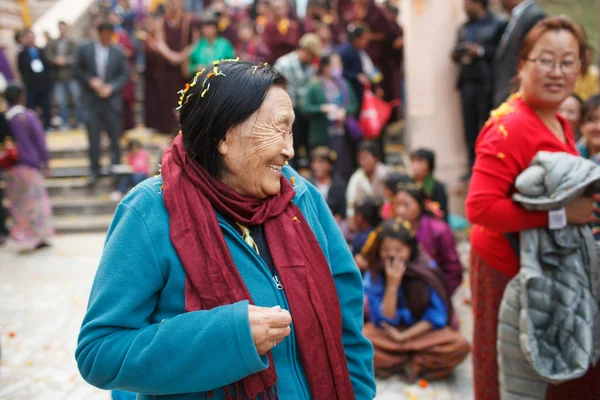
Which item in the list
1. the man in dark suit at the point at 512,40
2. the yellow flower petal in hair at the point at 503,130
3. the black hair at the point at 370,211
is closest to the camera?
the yellow flower petal in hair at the point at 503,130

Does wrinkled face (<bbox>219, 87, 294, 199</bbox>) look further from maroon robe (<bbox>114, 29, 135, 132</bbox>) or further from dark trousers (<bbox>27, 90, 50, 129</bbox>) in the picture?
dark trousers (<bbox>27, 90, 50, 129</bbox>)

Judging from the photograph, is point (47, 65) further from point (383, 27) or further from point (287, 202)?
point (287, 202)

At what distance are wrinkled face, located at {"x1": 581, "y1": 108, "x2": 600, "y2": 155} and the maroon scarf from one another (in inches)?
82.3

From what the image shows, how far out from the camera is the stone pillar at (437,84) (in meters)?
7.53

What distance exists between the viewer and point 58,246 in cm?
802

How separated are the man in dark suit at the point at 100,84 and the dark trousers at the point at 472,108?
18.6ft

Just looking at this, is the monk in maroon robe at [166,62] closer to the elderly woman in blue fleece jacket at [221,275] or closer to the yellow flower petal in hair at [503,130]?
the yellow flower petal in hair at [503,130]

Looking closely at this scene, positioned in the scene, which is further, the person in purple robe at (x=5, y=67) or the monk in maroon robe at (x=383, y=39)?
the person in purple robe at (x=5, y=67)

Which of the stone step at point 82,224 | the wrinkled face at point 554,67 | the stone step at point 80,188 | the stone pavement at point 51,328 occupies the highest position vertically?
the wrinkled face at point 554,67

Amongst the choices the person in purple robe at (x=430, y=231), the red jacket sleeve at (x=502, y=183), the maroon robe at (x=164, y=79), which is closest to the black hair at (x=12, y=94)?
the maroon robe at (x=164, y=79)

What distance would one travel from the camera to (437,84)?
7605 millimetres

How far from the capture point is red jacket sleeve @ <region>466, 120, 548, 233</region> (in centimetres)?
245

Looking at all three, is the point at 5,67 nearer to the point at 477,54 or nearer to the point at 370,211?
the point at 370,211

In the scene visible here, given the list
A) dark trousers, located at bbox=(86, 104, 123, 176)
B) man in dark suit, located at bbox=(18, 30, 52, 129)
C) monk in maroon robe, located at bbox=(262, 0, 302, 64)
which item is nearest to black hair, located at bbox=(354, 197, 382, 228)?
monk in maroon robe, located at bbox=(262, 0, 302, 64)
